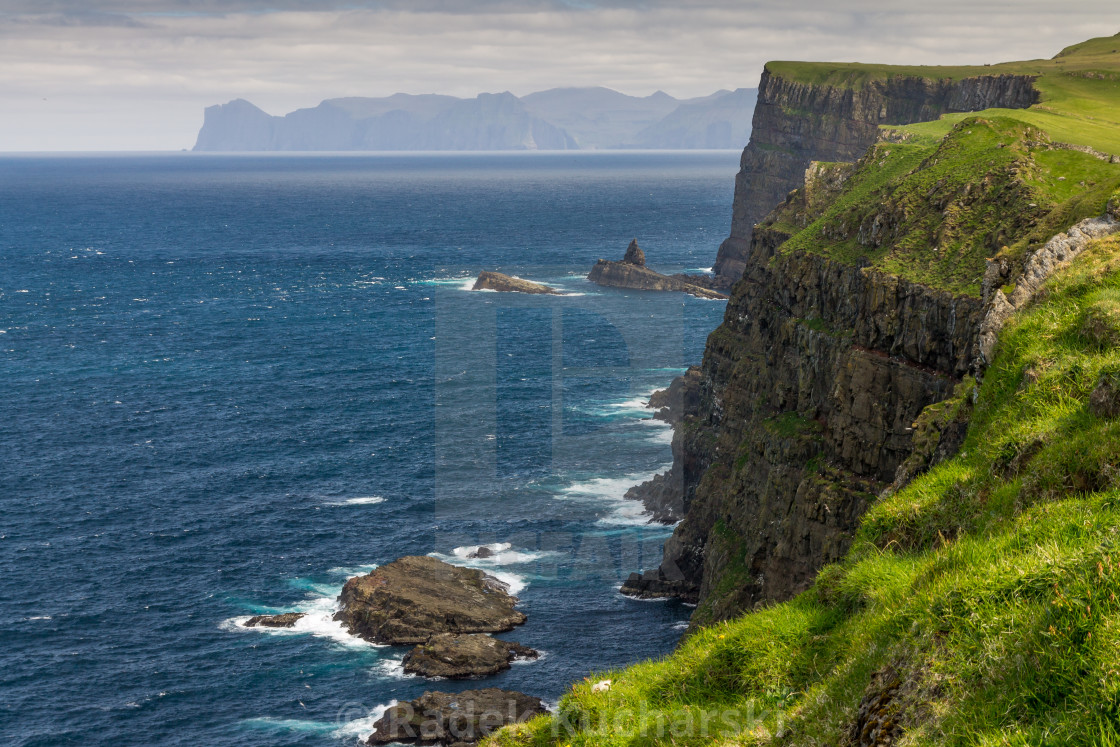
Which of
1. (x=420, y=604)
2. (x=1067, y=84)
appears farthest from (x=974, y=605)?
(x=1067, y=84)

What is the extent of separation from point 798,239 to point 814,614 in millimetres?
55745

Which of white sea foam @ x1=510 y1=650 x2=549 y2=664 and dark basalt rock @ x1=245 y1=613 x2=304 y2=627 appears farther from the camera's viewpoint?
dark basalt rock @ x1=245 y1=613 x2=304 y2=627

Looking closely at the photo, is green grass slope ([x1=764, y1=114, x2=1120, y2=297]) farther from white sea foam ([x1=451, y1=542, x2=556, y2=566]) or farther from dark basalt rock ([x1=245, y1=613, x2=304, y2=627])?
dark basalt rock ([x1=245, y1=613, x2=304, y2=627])

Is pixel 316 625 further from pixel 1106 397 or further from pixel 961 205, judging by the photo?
pixel 1106 397

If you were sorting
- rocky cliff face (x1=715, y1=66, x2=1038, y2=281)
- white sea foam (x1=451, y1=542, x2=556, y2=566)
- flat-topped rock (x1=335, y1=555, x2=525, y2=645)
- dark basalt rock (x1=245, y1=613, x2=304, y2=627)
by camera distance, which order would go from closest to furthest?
flat-topped rock (x1=335, y1=555, x2=525, y2=645) → dark basalt rock (x1=245, y1=613, x2=304, y2=627) → white sea foam (x1=451, y1=542, x2=556, y2=566) → rocky cliff face (x1=715, y1=66, x2=1038, y2=281)

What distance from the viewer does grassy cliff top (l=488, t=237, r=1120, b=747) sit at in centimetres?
1166

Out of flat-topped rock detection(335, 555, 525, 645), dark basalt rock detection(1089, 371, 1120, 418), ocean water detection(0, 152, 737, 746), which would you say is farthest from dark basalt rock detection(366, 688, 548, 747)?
dark basalt rock detection(1089, 371, 1120, 418)

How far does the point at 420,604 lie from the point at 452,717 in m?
14.7

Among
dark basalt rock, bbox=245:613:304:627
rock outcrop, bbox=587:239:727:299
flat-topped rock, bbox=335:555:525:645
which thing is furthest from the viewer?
rock outcrop, bbox=587:239:727:299

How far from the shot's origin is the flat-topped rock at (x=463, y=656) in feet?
217

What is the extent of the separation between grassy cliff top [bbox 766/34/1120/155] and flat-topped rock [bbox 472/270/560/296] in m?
66.2

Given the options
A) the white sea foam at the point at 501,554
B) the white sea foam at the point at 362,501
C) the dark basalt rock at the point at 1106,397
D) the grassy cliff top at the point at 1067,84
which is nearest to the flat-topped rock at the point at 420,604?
the white sea foam at the point at 501,554

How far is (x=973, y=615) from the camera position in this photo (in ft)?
42.7

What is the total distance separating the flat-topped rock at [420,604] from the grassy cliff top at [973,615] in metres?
51.8
